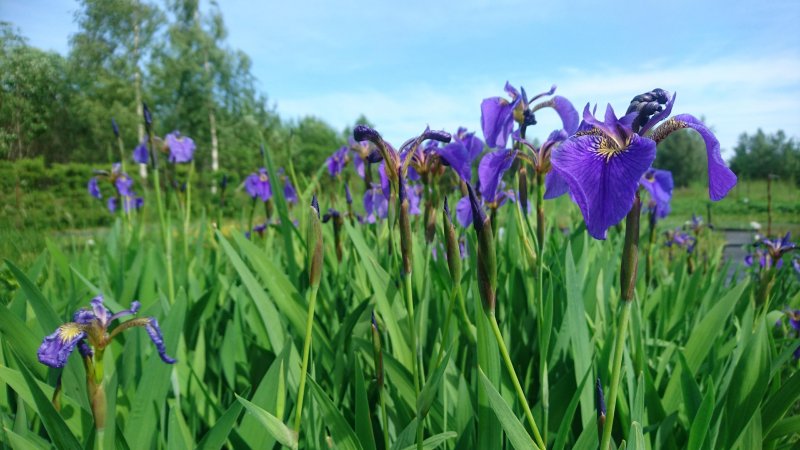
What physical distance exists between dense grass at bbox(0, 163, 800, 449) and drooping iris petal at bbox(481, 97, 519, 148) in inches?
12.0

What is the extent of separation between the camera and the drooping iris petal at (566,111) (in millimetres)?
1592

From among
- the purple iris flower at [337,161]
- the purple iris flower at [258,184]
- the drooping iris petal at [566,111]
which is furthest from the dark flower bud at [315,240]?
the purple iris flower at [258,184]

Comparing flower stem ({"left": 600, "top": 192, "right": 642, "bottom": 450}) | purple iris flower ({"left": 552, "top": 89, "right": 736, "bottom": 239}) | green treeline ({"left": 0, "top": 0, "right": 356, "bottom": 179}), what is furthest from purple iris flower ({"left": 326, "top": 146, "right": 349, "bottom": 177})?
flower stem ({"left": 600, "top": 192, "right": 642, "bottom": 450})

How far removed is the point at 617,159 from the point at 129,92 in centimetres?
1126

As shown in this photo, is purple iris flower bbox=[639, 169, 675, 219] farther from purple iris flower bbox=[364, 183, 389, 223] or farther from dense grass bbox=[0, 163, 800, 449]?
purple iris flower bbox=[364, 183, 389, 223]

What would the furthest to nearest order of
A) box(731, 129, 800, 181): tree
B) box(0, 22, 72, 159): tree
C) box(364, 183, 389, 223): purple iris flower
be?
1. box(731, 129, 800, 181): tree
2. box(364, 183, 389, 223): purple iris flower
3. box(0, 22, 72, 159): tree

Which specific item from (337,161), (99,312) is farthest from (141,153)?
(99,312)

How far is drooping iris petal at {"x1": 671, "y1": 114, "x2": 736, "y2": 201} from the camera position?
30.0 inches

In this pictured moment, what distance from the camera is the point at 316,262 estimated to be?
3.24ft

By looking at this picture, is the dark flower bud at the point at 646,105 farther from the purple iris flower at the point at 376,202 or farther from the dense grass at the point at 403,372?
the purple iris flower at the point at 376,202

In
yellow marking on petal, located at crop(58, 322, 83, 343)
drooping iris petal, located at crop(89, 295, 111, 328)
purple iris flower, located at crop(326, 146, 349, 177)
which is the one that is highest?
purple iris flower, located at crop(326, 146, 349, 177)

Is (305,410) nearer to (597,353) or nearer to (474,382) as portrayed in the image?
(474,382)

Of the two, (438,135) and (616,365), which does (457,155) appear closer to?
(438,135)

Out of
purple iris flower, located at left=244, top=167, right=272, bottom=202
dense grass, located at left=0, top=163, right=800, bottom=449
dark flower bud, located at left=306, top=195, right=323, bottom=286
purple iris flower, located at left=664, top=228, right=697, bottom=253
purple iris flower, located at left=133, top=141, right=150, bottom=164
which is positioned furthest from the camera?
purple iris flower, located at left=664, top=228, right=697, bottom=253
